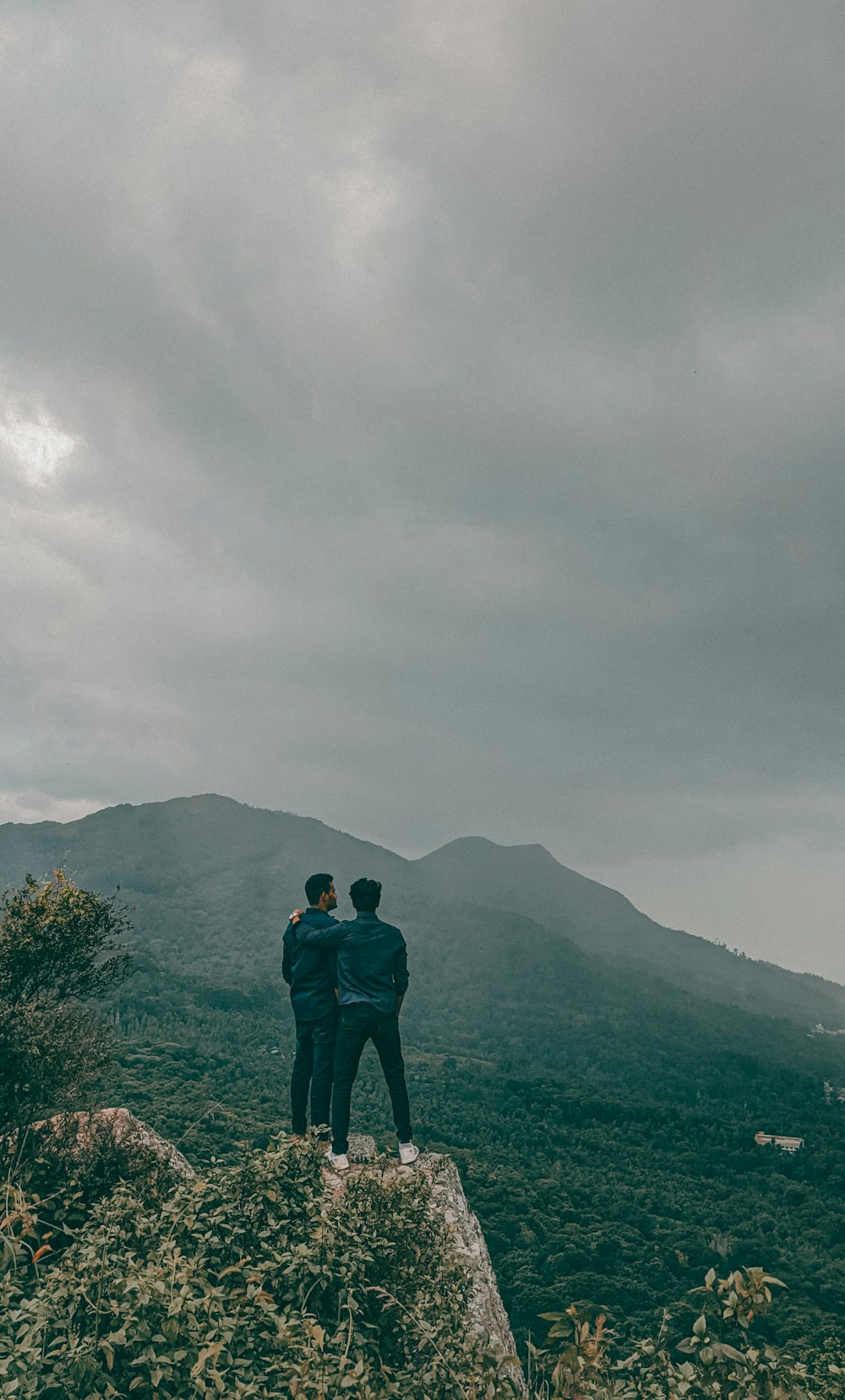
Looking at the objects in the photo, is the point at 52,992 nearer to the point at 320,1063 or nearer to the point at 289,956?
the point at 289,956

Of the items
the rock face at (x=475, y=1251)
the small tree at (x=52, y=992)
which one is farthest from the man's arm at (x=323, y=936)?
the small tree at (x=52, y=992)

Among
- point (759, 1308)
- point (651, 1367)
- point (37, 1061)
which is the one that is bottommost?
point (37, 1061)

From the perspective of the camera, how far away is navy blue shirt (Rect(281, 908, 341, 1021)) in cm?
920

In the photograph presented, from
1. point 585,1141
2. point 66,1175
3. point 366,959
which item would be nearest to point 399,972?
point 366,959

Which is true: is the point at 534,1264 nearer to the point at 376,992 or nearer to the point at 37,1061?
the point at 37,1061

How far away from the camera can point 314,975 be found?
9.28 m

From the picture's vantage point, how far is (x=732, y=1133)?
9831cm

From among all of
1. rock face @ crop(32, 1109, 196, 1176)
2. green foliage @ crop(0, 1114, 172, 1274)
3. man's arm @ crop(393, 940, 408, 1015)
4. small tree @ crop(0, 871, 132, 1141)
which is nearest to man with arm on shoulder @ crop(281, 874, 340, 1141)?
man's arm @ crop(393, 940, 408, 1015)

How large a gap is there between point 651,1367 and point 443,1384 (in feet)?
4.33

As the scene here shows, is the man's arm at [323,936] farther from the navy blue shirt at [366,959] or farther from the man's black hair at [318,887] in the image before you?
the man's black hair at [318,887]

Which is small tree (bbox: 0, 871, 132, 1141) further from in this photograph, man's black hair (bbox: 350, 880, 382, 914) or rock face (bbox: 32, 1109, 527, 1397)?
man's black hair (bbox: 350, 880, 382, 914)

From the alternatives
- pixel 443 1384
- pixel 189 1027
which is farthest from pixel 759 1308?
pixel 189 1027

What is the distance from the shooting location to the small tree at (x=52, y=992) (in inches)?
509

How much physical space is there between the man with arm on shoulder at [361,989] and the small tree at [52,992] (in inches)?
201
